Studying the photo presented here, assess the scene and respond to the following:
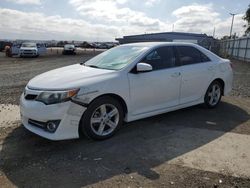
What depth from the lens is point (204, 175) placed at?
3678 millimetres

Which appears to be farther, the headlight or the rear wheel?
the rear wheel

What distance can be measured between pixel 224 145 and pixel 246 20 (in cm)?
4594

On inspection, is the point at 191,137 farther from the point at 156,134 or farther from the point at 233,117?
the point at 233,117

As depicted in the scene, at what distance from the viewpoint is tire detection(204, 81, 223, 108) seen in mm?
6645

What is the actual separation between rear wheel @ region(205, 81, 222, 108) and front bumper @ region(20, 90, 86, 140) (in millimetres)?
3396

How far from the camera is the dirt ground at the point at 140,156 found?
354cm

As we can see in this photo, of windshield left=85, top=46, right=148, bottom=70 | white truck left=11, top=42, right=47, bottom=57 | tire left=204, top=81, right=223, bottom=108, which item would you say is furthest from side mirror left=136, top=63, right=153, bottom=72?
white truck left=11, top=42, right=47, bottom=57

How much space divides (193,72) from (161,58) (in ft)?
2.86

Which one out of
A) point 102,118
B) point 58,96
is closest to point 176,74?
point 102,118

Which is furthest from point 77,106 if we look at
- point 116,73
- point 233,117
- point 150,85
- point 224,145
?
point 233,117

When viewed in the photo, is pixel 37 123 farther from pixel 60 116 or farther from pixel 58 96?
pixel 58 96

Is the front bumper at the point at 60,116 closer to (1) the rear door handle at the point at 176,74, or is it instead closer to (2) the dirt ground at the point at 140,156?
(2) the dirt ground at the point at 140,156

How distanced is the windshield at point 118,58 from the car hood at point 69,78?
0.28 m

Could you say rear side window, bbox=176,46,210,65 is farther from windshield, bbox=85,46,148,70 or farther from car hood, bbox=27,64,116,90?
car hood, bbox=27,64,116,90
